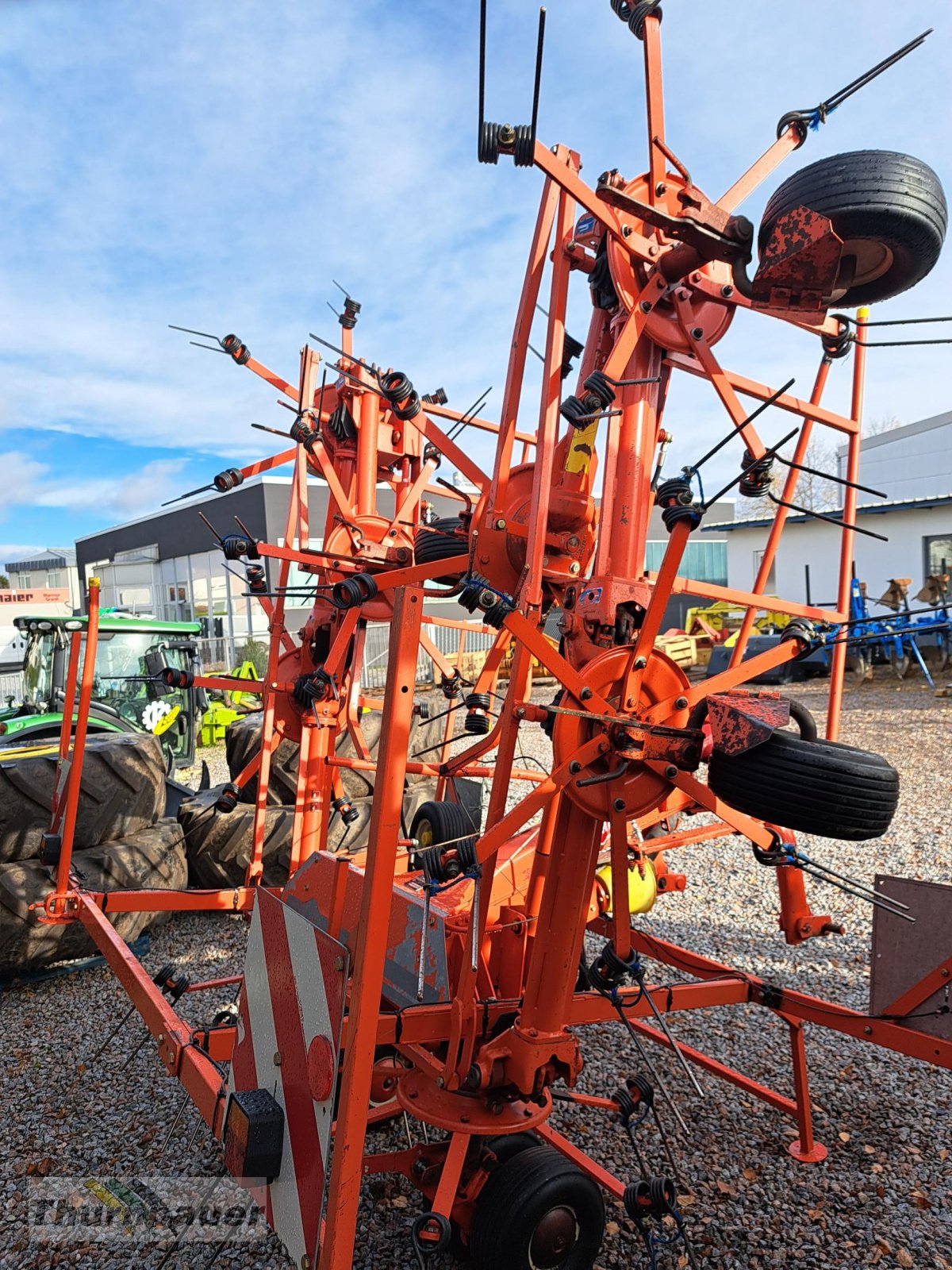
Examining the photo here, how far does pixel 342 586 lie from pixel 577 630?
0.80 metres

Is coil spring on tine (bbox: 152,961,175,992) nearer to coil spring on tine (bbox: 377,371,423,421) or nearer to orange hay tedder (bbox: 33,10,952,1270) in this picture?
orange hay tedder (bbox: 33,10,952,1270)

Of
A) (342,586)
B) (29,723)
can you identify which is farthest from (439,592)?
(29,723)

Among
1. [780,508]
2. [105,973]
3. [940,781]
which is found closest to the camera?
[780,508]

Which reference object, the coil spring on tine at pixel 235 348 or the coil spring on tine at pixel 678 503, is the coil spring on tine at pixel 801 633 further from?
the coil spring on tine at pixel 235 348

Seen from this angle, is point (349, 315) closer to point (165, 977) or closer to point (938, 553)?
point (165, 977)

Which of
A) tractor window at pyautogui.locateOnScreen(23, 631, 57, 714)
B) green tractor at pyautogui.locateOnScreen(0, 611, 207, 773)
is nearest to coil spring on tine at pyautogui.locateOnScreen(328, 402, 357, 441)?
green tractor at pyautogui.locateOnScreen(0, 611, 207, 773)

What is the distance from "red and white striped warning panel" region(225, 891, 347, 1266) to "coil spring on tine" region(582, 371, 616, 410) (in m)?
1.78

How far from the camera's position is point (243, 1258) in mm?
2713

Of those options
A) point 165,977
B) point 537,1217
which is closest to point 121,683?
point 165,977

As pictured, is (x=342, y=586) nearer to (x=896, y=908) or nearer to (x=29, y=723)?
(x=896, y=908)

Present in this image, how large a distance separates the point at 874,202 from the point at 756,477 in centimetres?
91

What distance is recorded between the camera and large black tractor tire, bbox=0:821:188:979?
181 inches

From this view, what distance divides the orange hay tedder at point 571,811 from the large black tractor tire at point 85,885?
90 cm

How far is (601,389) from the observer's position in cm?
282
